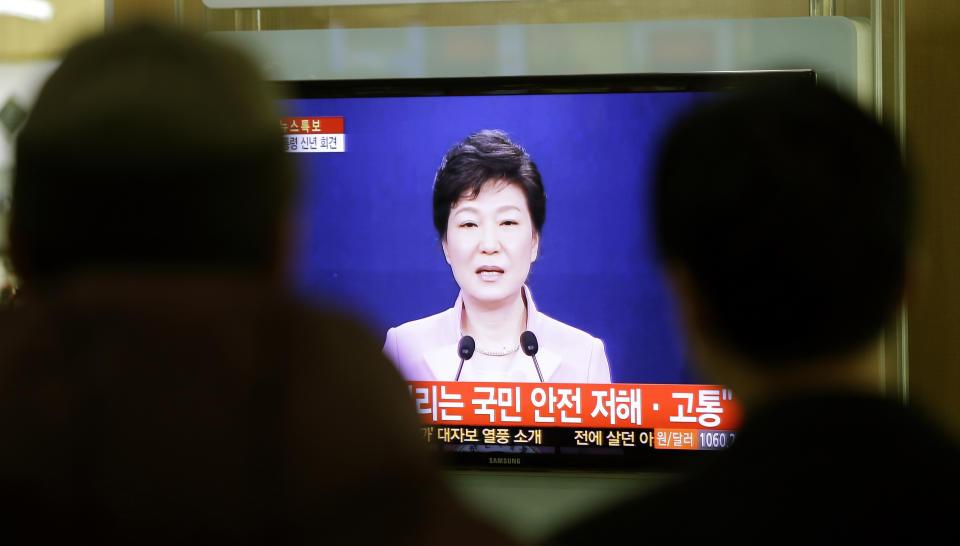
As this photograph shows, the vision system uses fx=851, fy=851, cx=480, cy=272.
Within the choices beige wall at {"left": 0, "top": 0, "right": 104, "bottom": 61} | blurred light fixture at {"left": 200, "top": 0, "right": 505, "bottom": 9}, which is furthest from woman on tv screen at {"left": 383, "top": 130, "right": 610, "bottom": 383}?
beige wall at {"left": 0, "top": 0, "right": 104, "bottom": 61}

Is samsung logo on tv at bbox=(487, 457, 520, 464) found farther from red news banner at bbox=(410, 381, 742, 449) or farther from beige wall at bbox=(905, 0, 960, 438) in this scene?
beige wall at bbox=(905, 0, 960, 438)

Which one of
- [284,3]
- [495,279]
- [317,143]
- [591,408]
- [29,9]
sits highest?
[29,9]

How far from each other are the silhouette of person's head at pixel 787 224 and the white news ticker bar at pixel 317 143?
2.04 meters

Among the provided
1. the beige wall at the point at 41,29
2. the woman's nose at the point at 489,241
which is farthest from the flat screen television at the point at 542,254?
the beige wall at the point at 41,29

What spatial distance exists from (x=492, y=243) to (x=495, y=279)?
12cm

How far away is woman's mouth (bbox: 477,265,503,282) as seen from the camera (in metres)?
2.78

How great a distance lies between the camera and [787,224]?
2.74ft

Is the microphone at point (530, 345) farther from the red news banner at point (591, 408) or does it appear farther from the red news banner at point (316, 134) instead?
the red news banner at point (316, 134)

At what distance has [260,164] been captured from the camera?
2.21ft

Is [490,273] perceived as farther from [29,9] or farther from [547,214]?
[29,9]

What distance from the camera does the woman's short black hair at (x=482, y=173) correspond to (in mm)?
2740

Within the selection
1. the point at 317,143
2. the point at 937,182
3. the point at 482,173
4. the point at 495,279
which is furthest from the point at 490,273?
the point at 937,182

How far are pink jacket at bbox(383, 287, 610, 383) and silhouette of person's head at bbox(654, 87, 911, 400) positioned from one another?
73.6 inches

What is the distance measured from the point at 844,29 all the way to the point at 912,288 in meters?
2.07
